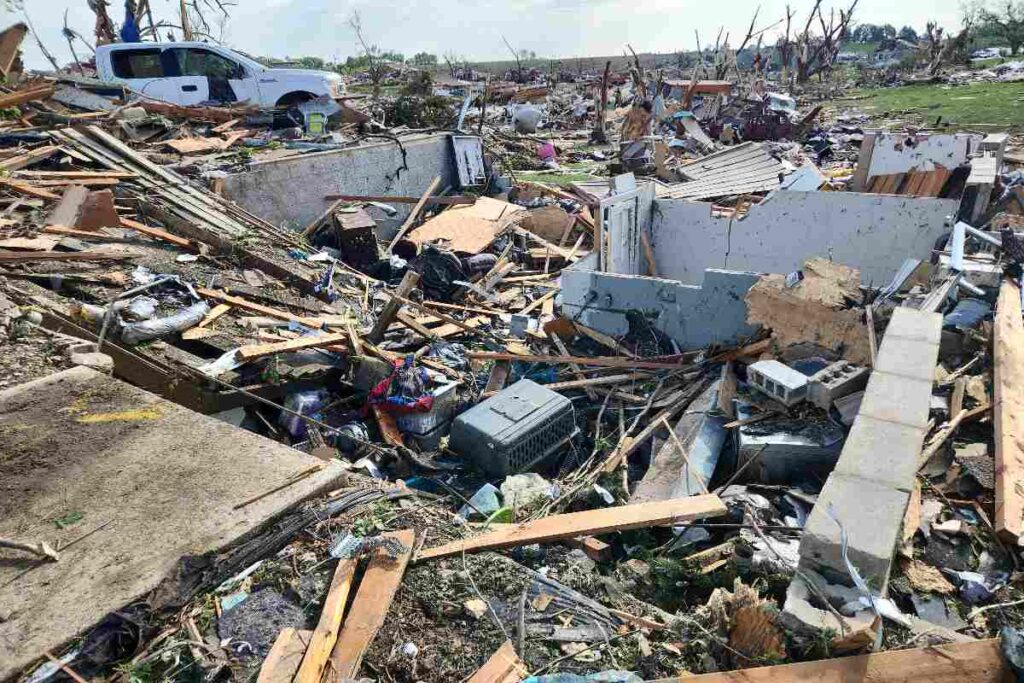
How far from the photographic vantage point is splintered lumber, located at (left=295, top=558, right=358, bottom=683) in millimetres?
2291

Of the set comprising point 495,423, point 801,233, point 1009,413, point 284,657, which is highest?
point 801,233

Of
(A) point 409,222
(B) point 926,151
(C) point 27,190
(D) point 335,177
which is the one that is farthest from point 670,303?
(C) point 27,190

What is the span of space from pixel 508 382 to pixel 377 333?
1.38m

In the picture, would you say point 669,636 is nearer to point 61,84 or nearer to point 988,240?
point 988,240

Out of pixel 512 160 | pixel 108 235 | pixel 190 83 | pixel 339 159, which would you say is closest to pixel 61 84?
pixel 190 83

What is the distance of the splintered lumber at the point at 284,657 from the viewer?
2281 millimetres

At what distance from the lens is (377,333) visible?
6273mm

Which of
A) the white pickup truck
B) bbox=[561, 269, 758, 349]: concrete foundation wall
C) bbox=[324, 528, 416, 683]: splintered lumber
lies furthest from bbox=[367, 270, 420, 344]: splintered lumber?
the white pickup truck

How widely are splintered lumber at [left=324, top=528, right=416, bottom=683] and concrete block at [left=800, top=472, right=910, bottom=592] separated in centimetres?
167

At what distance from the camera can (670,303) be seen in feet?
19.5

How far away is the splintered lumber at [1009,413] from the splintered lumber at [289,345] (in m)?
4.94

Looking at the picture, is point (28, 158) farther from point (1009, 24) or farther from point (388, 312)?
point (1009, 24)

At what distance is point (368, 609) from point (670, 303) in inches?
165

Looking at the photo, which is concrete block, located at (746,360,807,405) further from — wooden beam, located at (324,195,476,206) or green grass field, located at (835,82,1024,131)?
green grass field, located at (835,82,1024,131)
